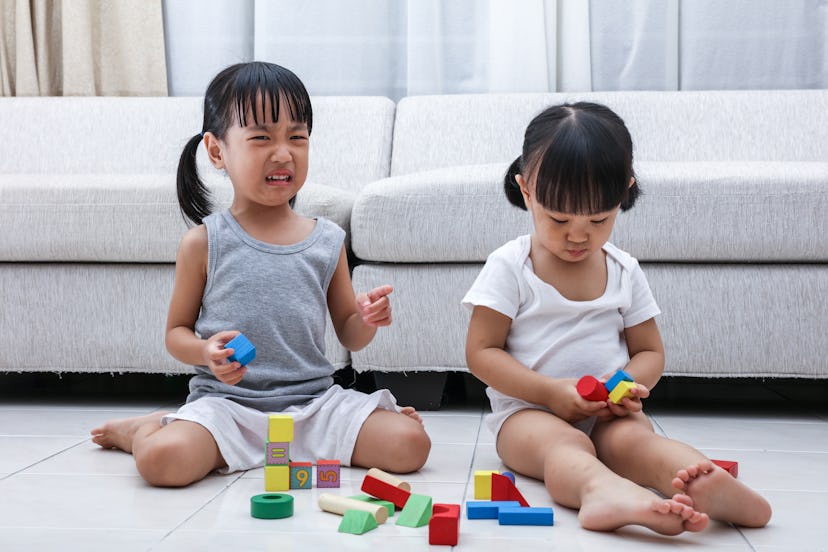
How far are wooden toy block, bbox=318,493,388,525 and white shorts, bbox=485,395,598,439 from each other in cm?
33

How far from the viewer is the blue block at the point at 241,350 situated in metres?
1.18

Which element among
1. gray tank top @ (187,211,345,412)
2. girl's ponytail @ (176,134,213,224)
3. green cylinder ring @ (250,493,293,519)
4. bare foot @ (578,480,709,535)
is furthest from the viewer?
girl's ponytail @ (176,134,213,224)

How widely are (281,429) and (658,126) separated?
57.2 inches

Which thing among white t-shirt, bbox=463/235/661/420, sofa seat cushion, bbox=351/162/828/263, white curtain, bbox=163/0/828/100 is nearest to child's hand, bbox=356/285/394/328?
white t-shirt, bbox=463/235/661/420

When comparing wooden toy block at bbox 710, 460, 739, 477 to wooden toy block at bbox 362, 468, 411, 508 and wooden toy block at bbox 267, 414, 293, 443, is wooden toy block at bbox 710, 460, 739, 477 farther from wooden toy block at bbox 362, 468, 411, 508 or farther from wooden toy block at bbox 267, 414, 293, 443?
wooden toy block at bbox 267, 414, 293, 443

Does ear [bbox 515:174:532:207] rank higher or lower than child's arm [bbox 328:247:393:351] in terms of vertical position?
higher

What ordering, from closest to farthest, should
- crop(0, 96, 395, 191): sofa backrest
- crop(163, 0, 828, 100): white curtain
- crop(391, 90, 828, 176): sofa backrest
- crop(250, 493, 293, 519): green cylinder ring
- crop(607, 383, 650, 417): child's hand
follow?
crop(250, 493, 293, 519): green cylinder ring < crop(607, 383, 650, 417): child's hand < crop(391, 90, 828, 176): sofa backrest < crop(0, 96, 395, 191): sofa backrest < crop(163, 0, 828, 100): white curtain

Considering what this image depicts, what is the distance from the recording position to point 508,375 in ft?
4.29

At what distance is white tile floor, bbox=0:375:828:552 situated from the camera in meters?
0.97

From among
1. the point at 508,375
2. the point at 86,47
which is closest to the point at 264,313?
the point at 508,375

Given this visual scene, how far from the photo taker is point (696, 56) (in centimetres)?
264

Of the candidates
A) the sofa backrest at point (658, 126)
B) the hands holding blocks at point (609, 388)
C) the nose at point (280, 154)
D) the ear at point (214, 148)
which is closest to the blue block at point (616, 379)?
the hands holding blocks at point (609, 388)

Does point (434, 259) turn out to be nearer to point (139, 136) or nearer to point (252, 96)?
point (252, 96)

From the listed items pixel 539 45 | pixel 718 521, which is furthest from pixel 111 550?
pixel 539 45
